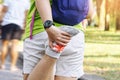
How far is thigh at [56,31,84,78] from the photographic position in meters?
3.36

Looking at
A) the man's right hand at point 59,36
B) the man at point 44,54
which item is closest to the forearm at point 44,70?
the man at point 44,54

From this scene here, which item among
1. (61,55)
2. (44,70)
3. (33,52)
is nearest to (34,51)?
(33,52)

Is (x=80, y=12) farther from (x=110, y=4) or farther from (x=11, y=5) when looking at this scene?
(x=110, y=4)

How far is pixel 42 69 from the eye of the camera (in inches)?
119

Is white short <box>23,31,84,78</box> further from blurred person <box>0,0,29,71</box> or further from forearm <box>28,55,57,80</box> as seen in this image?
blurred person <box>0,0,29,71</box>

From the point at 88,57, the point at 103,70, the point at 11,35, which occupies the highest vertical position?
the point at 11,35

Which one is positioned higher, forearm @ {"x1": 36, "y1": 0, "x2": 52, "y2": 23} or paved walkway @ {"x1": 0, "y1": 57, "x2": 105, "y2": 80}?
forearm @ {"x1": 36, "y1": 0, "x2": 52, "y2": 23}

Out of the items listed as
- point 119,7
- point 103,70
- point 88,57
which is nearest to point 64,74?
point 103,70

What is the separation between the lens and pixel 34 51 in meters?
3.35

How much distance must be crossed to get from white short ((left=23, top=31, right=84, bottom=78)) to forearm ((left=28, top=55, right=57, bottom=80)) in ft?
0.69

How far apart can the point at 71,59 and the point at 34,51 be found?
0.27m

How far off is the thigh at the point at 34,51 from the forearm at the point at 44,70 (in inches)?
7.5

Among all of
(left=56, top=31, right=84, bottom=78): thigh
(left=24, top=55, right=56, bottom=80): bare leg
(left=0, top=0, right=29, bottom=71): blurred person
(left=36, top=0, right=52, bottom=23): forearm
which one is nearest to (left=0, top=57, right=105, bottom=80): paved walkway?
(left=0, top=0, right=29, bottom=71): blurred person

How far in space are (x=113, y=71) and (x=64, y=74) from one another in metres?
6.06
